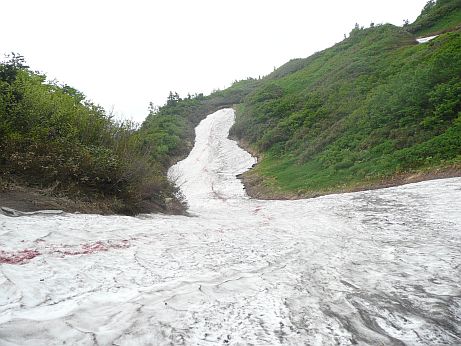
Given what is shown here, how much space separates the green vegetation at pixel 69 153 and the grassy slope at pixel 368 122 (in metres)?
11.1

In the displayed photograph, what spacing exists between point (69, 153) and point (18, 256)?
643cm

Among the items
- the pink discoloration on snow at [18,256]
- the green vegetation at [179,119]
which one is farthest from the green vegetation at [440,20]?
the pink discoloration on snow at [18,256]

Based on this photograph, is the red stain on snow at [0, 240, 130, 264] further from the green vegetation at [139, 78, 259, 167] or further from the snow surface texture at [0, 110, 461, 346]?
the green vegetation at [139, 78, 259, 167]

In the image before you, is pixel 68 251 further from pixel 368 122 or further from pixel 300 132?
pixel 300 132

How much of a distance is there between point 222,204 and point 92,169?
459 inches

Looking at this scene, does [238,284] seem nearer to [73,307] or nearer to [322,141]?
[73,307]

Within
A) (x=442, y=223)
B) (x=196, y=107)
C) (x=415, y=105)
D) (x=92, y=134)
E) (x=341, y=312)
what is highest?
(x=196, y=107)

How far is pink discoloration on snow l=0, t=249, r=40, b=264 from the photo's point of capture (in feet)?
20.3

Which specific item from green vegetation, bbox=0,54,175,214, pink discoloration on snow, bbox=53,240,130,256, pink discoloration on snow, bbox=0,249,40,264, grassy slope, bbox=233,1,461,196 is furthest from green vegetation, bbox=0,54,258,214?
grassy slope, bbox=233,1,461,196

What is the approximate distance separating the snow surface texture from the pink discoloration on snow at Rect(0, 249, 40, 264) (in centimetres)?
2

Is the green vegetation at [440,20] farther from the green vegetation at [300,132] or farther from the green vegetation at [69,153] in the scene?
the green vegetation at [69,153]

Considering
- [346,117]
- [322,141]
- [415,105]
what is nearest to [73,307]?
[415,105]

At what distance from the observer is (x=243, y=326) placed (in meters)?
4.63

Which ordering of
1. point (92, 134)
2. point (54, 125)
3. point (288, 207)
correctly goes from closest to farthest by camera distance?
point (54, 125) < point (92, 134) < point (288, 207)
